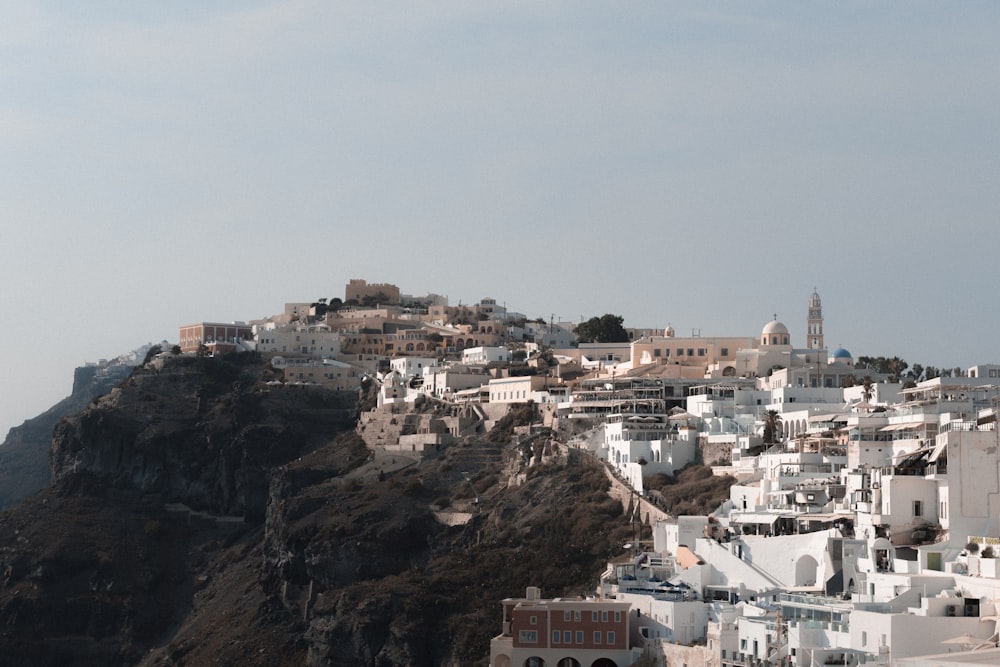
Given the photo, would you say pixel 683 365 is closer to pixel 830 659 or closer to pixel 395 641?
pixel 395 641

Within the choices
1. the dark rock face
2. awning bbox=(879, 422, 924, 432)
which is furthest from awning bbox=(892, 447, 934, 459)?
the dark rock face

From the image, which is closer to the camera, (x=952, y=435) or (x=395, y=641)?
(x=952, y=435)

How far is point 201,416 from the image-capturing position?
13025 cm

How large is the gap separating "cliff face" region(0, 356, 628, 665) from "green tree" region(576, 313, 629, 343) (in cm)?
1776

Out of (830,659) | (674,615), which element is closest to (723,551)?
(674,615)

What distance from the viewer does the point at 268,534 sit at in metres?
110

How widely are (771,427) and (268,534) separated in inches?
1273

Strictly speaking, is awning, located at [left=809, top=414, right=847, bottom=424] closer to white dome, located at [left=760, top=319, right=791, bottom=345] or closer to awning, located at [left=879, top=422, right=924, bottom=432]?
awning, located at [left=879, top=422, right=924, bottom=432]

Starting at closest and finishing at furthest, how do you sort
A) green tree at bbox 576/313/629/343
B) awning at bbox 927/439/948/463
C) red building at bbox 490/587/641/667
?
red building at bbox 490/587/641/667 → awning at bbox 927/439/948/463 → green tree at bbox 576/313/629/343

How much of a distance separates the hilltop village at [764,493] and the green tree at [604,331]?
10678 millimetres

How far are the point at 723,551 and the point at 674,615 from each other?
635 centimetres

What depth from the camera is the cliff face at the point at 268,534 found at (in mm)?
89062

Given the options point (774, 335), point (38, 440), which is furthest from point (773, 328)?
point (38, 440)

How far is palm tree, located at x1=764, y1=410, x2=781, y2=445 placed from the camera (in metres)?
89.4
